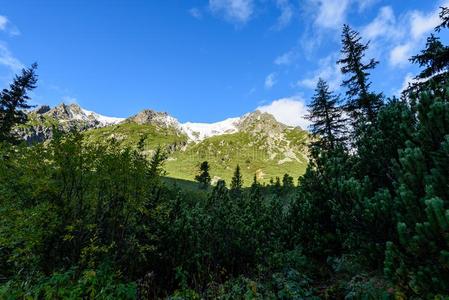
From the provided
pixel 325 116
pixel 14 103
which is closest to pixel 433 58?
pixel 325 116

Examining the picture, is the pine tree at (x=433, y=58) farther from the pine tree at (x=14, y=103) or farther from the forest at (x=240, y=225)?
the pine tree at (x=14, y=103)

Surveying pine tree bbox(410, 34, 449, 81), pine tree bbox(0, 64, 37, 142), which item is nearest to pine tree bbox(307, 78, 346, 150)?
pine tree bbox(410, 34, 449, 81)

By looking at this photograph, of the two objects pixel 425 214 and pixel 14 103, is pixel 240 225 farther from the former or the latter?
pixel 14 103

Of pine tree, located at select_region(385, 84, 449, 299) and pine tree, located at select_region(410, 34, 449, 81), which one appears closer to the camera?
pine tree, located at select_region(385, 84, 449, 299)

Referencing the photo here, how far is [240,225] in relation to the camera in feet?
48.3

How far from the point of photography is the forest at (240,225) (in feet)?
18.3

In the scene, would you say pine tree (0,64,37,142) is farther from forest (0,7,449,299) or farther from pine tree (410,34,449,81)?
pine tree (410,34,449,81)

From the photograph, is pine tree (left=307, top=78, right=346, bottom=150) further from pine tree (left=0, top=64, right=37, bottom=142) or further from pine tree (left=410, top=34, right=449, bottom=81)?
pine tree (left=0, top=64, right=37, bottom=142)

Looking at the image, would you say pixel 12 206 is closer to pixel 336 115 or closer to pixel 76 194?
pixel 76 194

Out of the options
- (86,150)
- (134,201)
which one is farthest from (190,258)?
(86,150)

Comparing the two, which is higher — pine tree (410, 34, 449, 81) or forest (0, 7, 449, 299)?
pine tree (410, 34, 449, 81)

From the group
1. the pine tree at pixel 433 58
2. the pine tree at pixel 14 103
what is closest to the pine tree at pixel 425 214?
the pine tree at pixel 433 58

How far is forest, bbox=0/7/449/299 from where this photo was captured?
18.3 feet

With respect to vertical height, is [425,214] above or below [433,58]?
below
